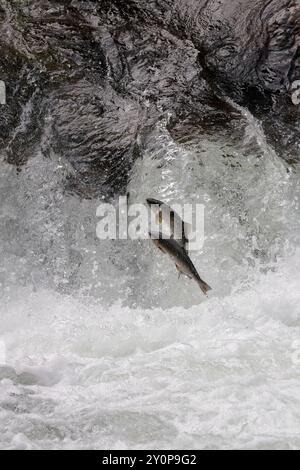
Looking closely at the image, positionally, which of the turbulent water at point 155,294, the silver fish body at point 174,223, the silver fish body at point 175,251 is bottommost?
the turbulent water at point 155,294

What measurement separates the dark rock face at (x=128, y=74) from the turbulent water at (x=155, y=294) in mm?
137

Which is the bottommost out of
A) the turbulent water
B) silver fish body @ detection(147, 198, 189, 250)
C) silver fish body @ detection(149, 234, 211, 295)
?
the turbulent water

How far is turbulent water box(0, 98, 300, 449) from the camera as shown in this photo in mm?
3627

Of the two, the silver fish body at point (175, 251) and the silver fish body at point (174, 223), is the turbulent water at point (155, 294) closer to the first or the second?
the silver fish body at point (175, 251)

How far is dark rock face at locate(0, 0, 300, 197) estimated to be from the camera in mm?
4516

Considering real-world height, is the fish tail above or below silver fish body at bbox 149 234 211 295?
below

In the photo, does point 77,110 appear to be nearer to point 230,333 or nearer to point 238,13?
point 238,13

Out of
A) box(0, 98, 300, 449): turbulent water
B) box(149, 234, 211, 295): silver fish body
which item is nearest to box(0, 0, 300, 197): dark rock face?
box(0, 98, 300, 449): turbulent water

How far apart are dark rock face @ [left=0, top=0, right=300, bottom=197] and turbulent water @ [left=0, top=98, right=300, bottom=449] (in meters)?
0.14

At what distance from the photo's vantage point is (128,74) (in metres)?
4.66

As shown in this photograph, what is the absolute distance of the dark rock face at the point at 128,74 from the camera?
4516mm

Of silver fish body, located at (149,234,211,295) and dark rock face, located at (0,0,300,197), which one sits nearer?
silver fish body, located at (149,234,211,295)

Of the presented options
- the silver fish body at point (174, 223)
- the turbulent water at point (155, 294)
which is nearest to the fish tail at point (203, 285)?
the silver fish body at point (174, 223)

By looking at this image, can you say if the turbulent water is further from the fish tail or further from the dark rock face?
the fish tail
